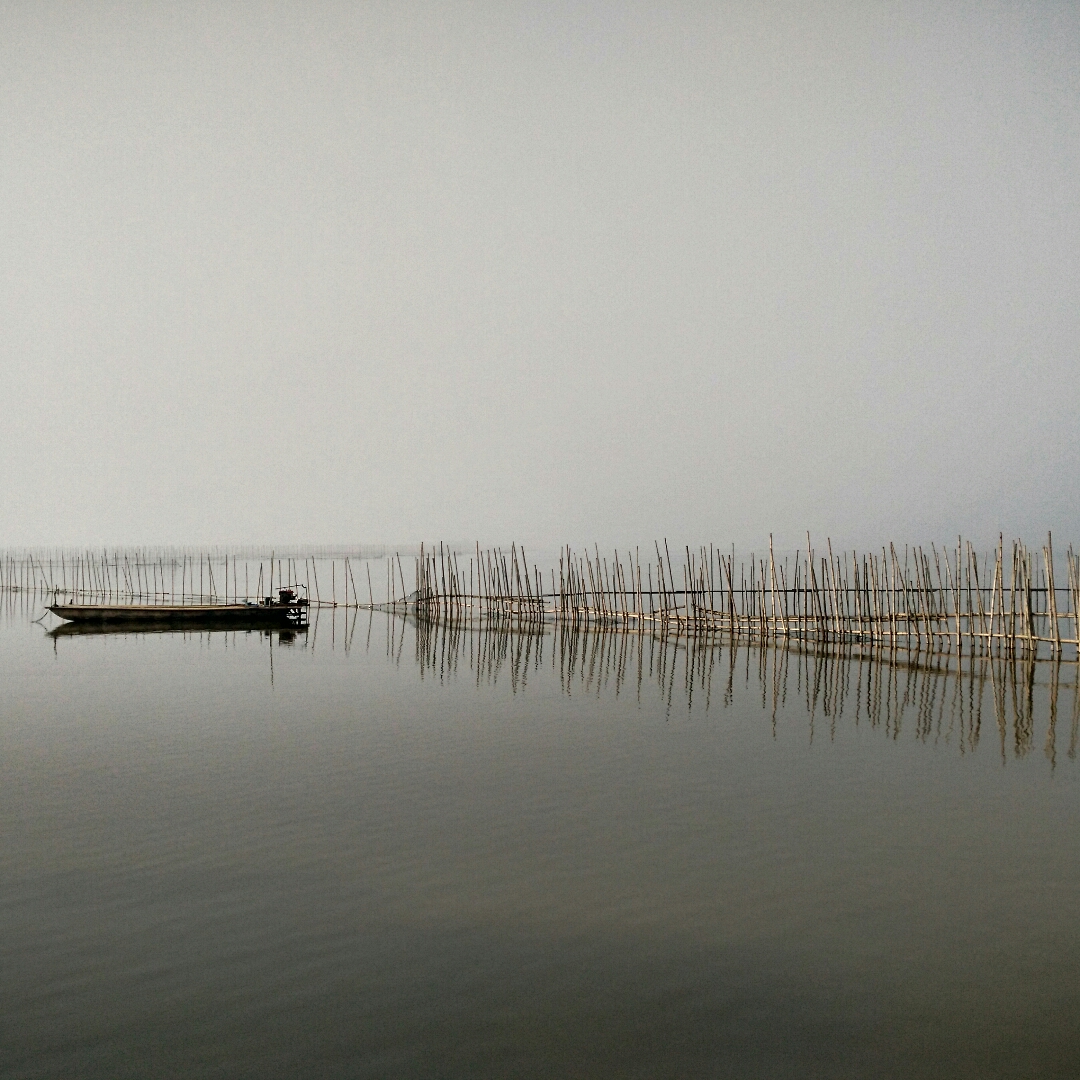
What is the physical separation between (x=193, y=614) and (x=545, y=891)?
19.0 m

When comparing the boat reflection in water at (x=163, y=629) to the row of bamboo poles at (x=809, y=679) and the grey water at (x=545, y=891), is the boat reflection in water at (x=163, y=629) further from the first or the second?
the grey water at (x=545, y=891)

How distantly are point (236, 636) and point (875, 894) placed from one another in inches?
707

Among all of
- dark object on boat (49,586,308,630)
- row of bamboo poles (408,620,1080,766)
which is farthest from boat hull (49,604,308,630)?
row of bamboo poles (408,620,1080,766)

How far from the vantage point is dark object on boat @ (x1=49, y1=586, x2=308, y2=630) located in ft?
73.4

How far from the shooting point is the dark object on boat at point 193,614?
881 inches

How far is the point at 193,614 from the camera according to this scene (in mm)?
22484

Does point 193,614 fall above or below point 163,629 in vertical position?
above

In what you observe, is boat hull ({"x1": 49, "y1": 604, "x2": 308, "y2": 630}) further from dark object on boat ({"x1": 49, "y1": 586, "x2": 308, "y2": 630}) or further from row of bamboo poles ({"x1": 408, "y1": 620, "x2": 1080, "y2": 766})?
row of bamboo poles ({"x1": 408, "y1": 620, "x2": 1080, "y2": 766})

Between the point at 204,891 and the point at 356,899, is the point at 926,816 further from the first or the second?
the point at 204,891

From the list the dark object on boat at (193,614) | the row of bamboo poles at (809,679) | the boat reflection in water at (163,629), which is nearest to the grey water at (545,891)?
the row of bamboo poles at (809,679)

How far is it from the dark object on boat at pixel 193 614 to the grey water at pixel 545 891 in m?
11.2

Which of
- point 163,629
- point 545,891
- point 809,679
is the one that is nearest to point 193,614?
point 163,629

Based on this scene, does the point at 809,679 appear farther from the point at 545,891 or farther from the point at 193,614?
the point at 193,614

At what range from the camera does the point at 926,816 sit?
702cm
